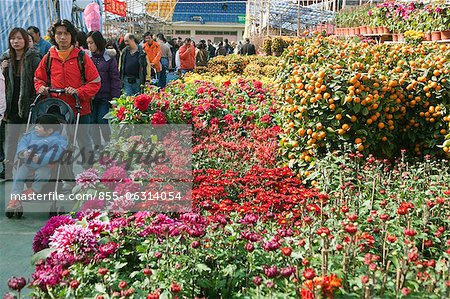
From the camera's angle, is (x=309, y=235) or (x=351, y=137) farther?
(x=351, y=137)

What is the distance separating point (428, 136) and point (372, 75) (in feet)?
2.59

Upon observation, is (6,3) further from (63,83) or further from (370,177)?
(370,177)

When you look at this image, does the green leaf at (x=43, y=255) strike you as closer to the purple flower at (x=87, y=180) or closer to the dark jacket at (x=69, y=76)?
the purple flower at (x=87, y=180)

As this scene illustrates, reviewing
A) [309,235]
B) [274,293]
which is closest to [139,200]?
[309,235]

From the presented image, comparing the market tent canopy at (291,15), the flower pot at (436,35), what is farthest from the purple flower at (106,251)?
the market tent canopy at (291,15)

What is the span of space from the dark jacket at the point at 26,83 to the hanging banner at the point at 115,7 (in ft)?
51.1

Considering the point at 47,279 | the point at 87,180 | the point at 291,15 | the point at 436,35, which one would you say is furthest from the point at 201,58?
the point at 47,279

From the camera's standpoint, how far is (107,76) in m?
7.02

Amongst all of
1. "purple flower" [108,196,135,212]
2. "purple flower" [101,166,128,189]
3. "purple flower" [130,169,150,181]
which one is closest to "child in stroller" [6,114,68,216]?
"purple flower" [101,166,128,189]

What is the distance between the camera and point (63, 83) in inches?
219

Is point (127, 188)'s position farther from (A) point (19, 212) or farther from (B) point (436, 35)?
(B) point (436, 35)

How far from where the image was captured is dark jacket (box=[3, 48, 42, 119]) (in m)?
5.90

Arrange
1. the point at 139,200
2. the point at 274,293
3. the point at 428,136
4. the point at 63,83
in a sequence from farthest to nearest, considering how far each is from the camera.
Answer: the point at 63,83 → the point at 428,136 → the point at 139,200 → the point at 274,293

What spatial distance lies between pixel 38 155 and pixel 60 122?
1.28ft
